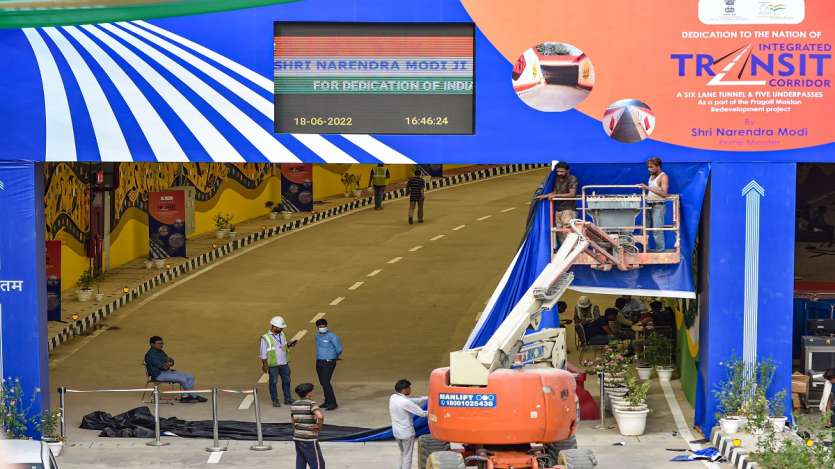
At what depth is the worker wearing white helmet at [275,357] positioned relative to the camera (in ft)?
72.2

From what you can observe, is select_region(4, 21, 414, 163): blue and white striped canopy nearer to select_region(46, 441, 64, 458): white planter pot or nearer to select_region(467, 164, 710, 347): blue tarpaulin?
select_region(467, 164, 710, 347): blue tarpaulin

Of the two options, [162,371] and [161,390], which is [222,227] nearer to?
[161,390]

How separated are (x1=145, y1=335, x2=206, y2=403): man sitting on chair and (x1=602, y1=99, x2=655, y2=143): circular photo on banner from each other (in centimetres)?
765

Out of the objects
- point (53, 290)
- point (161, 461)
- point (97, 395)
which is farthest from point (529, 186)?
point (161, 461)

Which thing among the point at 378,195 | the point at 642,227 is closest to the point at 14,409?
the point at 642,227

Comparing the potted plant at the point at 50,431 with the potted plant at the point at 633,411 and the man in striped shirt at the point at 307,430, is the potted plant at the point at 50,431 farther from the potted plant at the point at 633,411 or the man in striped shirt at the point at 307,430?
the potted plant at the point at 633,411

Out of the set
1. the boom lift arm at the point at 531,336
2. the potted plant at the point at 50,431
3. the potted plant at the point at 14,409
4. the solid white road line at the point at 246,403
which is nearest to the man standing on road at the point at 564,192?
the boom lift arm at the point at 531,336

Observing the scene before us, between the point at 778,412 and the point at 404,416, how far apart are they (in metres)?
5.29

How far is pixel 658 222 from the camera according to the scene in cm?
1942

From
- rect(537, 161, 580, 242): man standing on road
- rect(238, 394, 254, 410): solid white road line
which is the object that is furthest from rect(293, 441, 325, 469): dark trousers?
rect(238, 394, 254, 410): solid white road line

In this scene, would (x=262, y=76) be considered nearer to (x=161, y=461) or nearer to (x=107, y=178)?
(x=161, y=461)

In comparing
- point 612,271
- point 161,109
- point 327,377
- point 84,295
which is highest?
point 161,109

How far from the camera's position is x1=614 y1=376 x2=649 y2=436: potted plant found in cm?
2000

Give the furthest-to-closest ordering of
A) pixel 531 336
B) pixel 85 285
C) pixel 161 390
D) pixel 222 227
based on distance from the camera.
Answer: pixel 222 227
pixel 85 285
pixel 161 390
pixel 531 336
